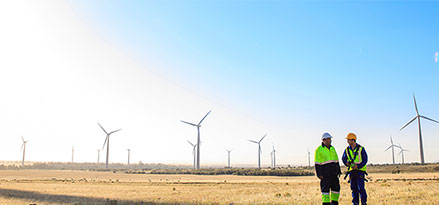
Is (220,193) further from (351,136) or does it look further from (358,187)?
(351,136)

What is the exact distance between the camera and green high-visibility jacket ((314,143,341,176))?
1400 cm

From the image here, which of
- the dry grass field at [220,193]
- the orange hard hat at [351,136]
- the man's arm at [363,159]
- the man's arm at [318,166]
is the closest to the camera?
the man's arm at [318,166]

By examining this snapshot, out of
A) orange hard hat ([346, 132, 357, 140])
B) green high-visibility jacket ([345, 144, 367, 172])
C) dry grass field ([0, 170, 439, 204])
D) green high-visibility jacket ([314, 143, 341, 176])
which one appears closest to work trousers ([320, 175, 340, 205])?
green high-visibility jacket ([314, 143, 341, 176])

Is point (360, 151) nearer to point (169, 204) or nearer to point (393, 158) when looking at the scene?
point (169, 204)

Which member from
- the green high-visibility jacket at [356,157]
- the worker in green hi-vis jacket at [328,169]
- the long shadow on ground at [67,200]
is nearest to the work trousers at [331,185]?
the worker in green hi-vis jacket at [328,169]

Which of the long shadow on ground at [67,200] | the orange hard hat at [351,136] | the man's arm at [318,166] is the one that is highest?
the orange hard hat at [351,136]

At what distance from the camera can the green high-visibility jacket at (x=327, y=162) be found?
14000 millimetres

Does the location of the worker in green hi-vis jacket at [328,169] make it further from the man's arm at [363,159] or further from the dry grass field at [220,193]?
the dry grass field at [220,193]

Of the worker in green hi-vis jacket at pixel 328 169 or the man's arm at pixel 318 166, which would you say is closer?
the worker in green hi-vis jacket at pixel 328 169

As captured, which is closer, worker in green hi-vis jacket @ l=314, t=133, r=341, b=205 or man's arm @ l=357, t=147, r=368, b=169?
worker in green hi-vis jacket @ l=314, t=133, r=341, b=205

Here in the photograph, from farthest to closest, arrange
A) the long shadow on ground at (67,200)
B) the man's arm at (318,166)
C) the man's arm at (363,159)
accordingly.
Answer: the long shadow on ground at (67,200) → the man's arm at (363,159) → the man's arm at (318,166)

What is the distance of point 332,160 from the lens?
13977mm

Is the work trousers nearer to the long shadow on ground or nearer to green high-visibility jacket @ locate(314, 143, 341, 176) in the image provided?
green high-visibility jacket @ locate(314, 143, 341, 176)

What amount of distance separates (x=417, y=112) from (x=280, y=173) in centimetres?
4407
